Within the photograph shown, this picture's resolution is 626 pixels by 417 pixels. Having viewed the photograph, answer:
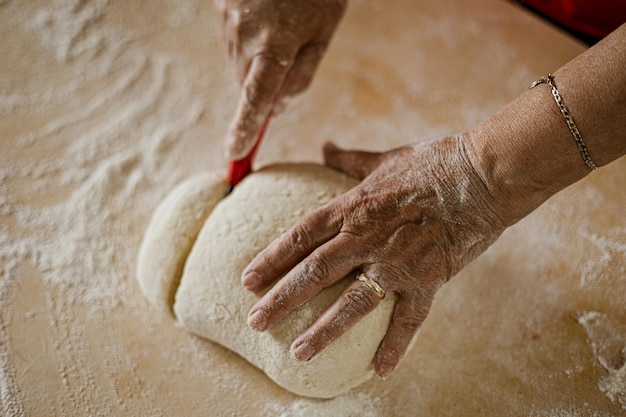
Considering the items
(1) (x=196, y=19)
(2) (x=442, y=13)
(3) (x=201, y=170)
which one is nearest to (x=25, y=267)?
(3) (x=201, y=170)

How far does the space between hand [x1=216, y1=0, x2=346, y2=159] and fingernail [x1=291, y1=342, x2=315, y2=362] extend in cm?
52

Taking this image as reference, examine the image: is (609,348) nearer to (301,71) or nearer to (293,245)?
(293,245)

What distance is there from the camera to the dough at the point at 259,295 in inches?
49.4

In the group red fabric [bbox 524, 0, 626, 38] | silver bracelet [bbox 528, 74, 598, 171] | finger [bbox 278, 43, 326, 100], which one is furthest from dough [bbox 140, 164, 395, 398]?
red fabric [bbox 524, 0, 626, 38]

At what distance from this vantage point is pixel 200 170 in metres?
1.76

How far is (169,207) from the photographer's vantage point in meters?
1.49

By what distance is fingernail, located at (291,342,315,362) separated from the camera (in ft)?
3.91

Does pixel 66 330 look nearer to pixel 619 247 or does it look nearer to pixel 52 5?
pixel 52 5

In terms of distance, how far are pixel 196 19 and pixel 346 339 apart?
1.31 meters

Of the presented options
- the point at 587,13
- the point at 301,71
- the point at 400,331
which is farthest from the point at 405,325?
the point at 587,13

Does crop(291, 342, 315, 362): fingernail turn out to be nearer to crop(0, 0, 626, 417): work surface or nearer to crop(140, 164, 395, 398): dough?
crop(140, 164, 395, 398): dough

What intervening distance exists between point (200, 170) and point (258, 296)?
61 cm

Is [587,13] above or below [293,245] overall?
above

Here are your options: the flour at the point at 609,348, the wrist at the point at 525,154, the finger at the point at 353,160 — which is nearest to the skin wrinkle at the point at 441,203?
the wrist at the point at 525,154
